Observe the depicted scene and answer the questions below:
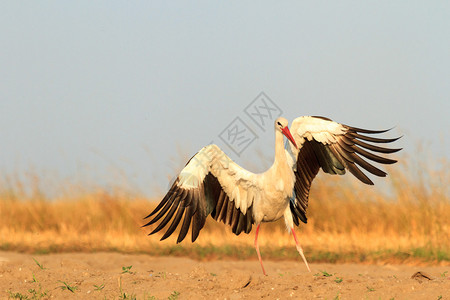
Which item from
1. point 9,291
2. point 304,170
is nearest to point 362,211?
point 304,170

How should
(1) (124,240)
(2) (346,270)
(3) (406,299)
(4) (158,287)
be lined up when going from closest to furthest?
(3) (406,299), (4) (158,287), (2) (346,270), (1) (124,240)

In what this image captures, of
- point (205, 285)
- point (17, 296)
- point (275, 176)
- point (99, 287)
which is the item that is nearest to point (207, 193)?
point (275, 176)

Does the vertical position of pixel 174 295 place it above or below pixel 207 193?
below

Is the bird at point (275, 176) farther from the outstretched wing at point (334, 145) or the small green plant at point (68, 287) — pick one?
the small green plant at point (68, 287)

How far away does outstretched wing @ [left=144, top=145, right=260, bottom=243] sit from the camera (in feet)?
18.4

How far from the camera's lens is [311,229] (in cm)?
900

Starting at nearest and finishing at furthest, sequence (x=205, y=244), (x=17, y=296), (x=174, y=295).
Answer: (x=174, y=295)
(x=17, y=296)
(x=205, y=244)

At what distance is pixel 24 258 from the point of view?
27.5 ft

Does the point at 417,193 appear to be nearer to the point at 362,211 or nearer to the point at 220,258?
the point at 362,211

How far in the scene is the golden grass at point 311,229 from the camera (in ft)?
26.8

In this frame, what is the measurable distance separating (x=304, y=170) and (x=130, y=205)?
15.7ft

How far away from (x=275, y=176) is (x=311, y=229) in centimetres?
362

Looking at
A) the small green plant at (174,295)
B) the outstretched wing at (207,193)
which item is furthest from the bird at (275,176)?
the small green plant at (174,295)

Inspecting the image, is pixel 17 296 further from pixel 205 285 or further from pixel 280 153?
pixel 280 153
